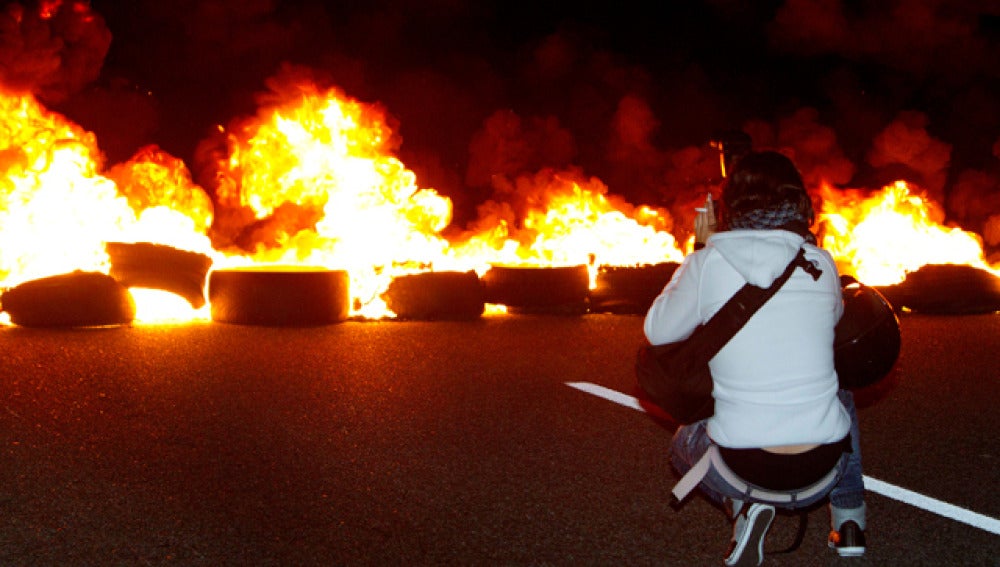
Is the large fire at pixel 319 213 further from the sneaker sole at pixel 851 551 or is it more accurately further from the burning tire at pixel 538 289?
the sneaker sole at pixel 851 551

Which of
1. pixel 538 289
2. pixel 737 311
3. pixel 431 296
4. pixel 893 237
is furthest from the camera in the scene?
pixel 893 237

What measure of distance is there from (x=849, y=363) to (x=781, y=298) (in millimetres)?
534

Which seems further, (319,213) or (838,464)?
(319,213)

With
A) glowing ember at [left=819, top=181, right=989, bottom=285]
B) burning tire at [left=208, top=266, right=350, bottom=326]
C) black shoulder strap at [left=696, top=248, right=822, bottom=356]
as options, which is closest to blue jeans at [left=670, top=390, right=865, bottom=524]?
black shoulder strap at [left=696, top=248, right=822, bottom=356]

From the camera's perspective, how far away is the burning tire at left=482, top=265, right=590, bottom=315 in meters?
11.8

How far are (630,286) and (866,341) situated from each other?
834 centimetres

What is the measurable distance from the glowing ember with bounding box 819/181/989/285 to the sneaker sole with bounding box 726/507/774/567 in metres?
11.0

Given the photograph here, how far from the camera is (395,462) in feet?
17.0

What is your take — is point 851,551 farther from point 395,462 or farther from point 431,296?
point 431,296

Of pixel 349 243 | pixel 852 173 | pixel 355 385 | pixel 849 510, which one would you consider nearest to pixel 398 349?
pixel 355 385

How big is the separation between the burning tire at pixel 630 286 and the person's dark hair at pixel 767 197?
8398 millimetres

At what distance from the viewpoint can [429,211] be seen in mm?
13875

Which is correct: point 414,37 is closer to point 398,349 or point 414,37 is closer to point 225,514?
point 398,349

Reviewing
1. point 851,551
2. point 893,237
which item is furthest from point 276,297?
point 893,237
